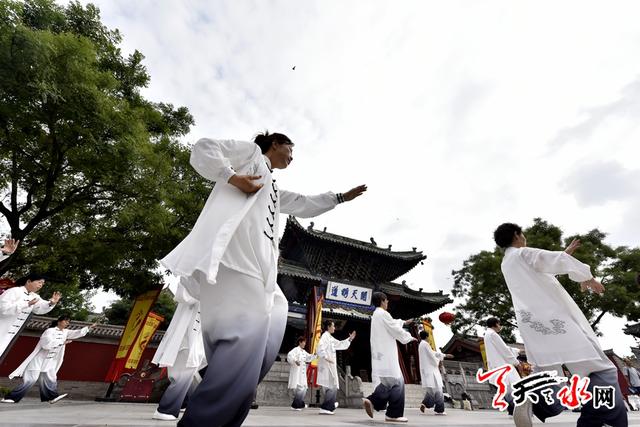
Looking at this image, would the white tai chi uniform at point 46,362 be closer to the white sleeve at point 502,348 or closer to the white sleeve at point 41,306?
the white sleeve at point 41,306

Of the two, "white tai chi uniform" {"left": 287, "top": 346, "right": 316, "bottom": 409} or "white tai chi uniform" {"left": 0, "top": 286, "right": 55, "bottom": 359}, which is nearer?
"white tai chi uniform" {"left": 0, "top": 286, "right": 55, "bottom": 359}

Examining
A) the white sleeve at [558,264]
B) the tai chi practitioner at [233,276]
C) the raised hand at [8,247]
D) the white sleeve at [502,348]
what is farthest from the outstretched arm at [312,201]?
the white sleeve at [502,348]

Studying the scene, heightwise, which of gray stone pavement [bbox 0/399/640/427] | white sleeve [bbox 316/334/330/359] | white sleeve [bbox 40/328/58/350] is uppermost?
white sleeve [bbox 316/334/330/359]

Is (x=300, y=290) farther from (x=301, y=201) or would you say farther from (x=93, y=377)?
(x=301, y=201)

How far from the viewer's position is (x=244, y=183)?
5.53 ft

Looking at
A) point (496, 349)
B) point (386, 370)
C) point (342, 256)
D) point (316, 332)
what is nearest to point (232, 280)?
point (386, 370)

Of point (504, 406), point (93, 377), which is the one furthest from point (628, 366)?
point (93, 377)

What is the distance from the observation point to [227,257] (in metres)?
1.58

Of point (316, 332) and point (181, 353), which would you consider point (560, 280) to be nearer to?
point (316, 332)

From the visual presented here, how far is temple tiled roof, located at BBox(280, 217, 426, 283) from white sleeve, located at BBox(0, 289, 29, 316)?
37.4ft

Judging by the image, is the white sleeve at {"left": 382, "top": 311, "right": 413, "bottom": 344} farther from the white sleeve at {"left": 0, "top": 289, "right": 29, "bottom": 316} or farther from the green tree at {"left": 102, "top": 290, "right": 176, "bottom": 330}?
the green tree at {"left": 102, "top": 290, "right": 176, "bottom": 330}

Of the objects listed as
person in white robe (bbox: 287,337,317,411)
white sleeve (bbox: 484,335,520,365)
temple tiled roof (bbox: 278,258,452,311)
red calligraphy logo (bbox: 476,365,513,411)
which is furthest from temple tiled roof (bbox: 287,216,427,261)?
red calligraphy logo (bbox: 476,365,513,411)

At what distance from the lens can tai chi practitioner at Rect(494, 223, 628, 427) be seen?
2.22m

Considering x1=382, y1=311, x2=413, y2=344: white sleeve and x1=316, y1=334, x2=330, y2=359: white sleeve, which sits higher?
x1=316, y1=334, x2=330, y2=359: white sleeve
